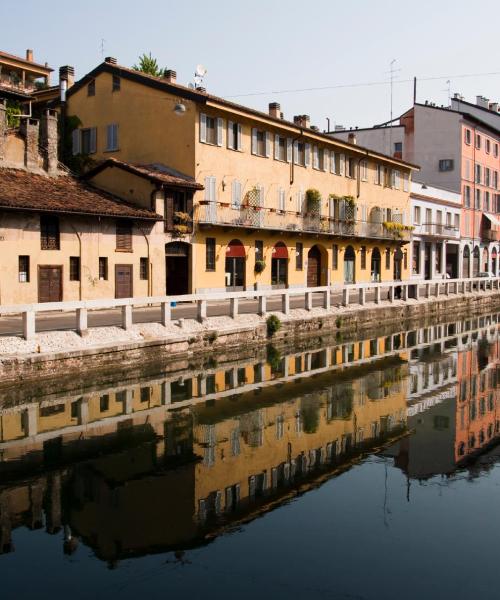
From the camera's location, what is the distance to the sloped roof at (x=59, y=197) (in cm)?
2336

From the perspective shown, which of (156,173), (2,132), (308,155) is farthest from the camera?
(308,155)

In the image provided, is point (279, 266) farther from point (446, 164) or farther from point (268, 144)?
point (446, 164)

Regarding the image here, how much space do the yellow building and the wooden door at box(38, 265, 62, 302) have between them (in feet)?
15.5

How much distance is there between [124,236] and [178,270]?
13.6ft

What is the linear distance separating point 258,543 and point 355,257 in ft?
121

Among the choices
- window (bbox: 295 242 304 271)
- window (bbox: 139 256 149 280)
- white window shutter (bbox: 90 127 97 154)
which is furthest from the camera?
window (bbox: 295 242 304 271)

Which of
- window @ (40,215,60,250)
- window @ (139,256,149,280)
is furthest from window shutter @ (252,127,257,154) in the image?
window @ (40,215,60,250)

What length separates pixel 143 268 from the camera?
92.7ft

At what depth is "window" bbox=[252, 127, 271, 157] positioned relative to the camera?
34.5m

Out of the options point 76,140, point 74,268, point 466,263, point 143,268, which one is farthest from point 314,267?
point 466,263

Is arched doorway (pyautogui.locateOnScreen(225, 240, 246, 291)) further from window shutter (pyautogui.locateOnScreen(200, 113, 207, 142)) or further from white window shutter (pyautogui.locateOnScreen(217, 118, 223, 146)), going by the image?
window shutter (pyautogui.locateOnScreen(200, 113, 207, 142))

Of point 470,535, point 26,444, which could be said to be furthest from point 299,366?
point 470,535

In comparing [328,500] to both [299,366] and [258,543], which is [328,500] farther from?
[299,366]

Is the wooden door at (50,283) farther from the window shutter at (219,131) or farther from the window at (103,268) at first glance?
the window shutter at (219,131)
